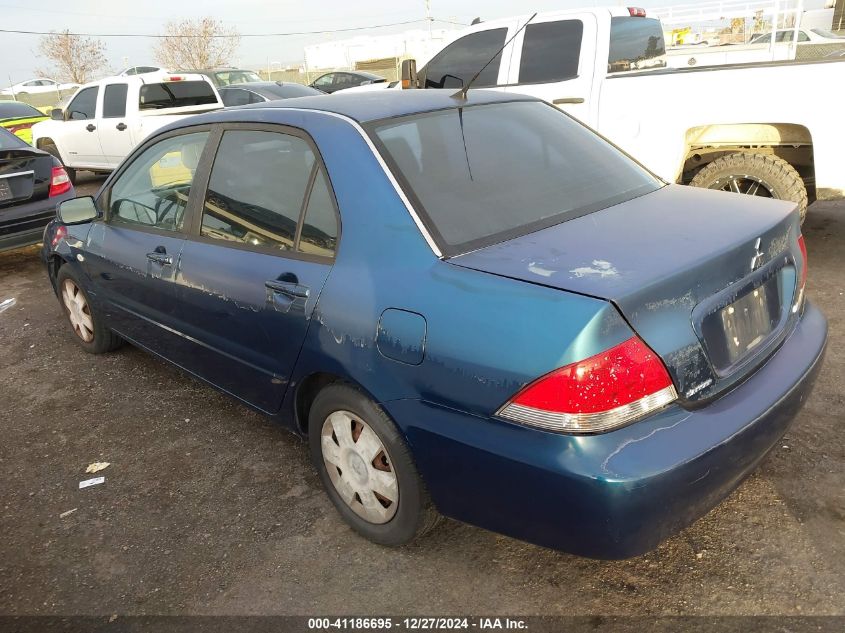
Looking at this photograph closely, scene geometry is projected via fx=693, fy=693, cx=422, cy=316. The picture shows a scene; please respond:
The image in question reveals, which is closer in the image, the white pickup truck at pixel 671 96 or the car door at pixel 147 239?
the car door at pixel 147 239

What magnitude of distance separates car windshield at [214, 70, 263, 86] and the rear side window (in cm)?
669

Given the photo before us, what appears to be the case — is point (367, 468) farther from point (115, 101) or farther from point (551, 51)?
point (115, 101)

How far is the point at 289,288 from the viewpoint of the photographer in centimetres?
270

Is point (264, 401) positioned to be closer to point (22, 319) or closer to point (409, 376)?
point (409, 376)

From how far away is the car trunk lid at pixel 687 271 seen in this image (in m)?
1.99

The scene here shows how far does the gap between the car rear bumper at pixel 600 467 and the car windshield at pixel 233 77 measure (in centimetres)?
1713

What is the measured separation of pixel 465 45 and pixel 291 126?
14.4 ft

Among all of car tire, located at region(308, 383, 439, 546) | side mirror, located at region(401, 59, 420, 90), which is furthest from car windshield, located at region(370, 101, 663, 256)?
side mirror, located at region(401, 59, 420, 90)

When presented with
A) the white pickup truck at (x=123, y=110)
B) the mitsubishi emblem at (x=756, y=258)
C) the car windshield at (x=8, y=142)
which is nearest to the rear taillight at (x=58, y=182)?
the car windshield at (x=8, y=142)

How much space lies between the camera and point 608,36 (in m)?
6.11

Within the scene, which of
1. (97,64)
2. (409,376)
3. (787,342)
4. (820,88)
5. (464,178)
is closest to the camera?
(409,376)

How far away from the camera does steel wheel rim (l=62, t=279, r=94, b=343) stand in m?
4.73

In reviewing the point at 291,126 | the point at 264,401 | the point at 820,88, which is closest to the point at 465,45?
the point at 820,88

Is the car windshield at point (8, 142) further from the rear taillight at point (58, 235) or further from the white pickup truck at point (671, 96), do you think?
the white pickup truck at point (671, 96)
